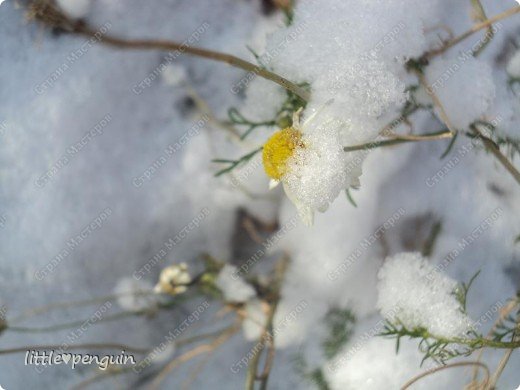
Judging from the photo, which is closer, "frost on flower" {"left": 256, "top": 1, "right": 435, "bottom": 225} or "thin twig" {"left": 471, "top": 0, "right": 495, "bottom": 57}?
"frost on flower" {"left": 256, "top": 1, "right": 435, "bottom": 225}

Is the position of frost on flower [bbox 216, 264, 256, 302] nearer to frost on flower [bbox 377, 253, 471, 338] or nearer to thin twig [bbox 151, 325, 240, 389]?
thin twig [bbox 151, 325, 240, 389]

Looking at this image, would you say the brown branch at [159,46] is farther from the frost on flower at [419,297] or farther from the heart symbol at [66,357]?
the heart symbol at [66,357]

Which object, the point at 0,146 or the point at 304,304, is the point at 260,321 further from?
the point at 0,146

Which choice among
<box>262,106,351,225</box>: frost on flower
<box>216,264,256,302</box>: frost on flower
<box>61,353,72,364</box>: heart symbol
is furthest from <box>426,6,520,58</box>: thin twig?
<box>61,353,72,364</box>: heart symbol

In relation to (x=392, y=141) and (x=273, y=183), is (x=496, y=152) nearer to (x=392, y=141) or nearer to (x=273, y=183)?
(x=392, y=141)

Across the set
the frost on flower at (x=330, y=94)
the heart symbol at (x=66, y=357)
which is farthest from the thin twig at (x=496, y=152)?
the heart symbol at (x=66, y=357)

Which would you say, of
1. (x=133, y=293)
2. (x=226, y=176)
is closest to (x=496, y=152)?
(x=226, y=176)

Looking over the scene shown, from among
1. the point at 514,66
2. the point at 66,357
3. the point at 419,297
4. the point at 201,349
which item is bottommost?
the point at 66,357
